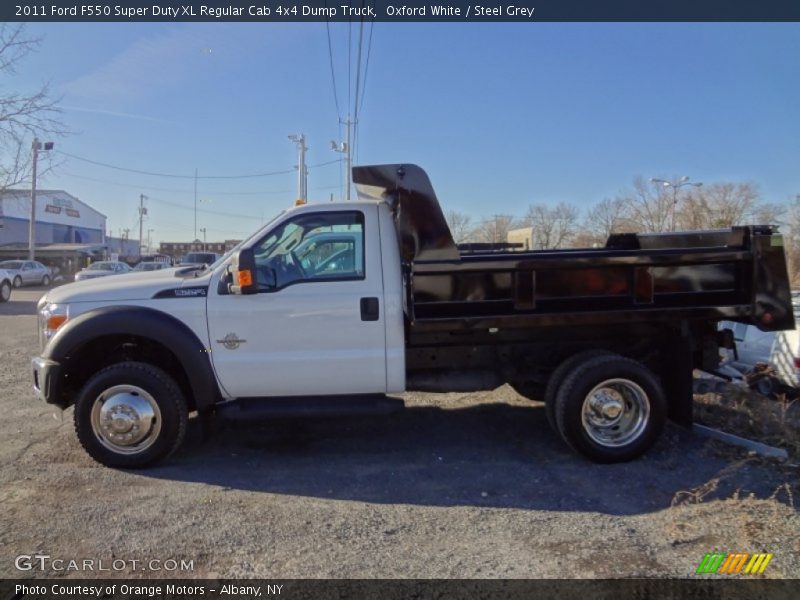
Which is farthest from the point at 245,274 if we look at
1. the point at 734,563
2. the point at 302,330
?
the point at 734,563

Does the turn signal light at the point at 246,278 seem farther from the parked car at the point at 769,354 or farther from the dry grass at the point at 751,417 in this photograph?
the parked car at the point at 769,354

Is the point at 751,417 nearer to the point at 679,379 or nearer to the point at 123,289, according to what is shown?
the point at 679,379

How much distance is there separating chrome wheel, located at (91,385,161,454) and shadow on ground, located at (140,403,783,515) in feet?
0.94

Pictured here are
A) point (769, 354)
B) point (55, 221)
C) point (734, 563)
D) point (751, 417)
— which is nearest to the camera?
point (734, 563)

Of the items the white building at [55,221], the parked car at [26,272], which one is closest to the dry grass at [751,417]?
the parked car at [26,272]

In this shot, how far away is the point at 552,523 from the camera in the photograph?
3678mm

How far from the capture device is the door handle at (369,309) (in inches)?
181

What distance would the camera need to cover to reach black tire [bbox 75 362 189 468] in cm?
452

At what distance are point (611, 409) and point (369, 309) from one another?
7.28 feet

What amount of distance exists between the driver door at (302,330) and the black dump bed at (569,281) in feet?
1.27

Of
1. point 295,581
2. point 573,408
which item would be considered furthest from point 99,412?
point 573,408

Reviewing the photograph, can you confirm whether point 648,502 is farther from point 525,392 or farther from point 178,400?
point 178,400

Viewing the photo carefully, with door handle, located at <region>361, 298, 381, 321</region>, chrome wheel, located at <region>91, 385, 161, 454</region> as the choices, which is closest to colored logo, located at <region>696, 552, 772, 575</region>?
door handle, located at <region>361, 298, 381, 321</region>

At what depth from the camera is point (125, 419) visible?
4.52m
